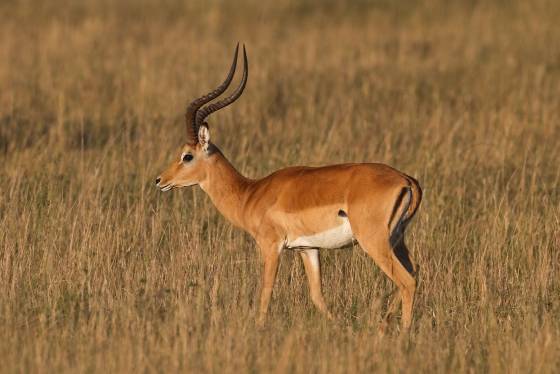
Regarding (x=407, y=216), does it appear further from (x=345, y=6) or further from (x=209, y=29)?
(x=345, y=6)

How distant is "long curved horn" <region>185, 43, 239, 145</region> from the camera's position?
7.52 meters

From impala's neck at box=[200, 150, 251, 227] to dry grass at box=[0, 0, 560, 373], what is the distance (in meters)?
0.33

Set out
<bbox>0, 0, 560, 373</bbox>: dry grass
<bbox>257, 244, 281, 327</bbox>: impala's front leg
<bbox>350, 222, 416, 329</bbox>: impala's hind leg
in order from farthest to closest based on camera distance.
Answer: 1. <bbox>257, 244, 281, 327</bbox>: impala's front leg
2. <bbox>350, 222, 416, 329</bbox>: impala's hind leg
3. <bbox>0, 0, 560, 373</bbox>: dry grass

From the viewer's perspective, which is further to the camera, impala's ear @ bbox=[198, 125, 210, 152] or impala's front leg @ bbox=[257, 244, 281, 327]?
impala's ear @ bbox=[198, 125, 210, 152]

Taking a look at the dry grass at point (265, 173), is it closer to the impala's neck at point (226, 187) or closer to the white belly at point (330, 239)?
the impala's neck at point (226, 187)

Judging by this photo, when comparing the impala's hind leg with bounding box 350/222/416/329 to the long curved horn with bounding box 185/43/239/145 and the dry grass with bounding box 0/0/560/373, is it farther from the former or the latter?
the long curved horn with bounding box 185/43/239/145

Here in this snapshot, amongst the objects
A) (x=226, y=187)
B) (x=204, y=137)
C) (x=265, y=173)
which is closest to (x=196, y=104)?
(x=204, y=137)

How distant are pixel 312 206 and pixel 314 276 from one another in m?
0.60

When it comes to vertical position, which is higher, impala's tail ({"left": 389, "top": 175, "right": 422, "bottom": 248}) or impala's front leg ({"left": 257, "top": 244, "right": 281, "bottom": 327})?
impala's tail ({"left": 389, "top": 175, "right": 422, "bottom": 248})

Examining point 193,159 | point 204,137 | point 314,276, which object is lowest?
point 314,276

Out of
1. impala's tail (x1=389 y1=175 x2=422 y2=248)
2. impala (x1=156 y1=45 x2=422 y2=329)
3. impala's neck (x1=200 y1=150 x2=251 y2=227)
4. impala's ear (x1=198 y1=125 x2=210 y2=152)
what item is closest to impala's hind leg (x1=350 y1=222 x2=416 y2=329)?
impala (x1=156 y1=45 x2=422 y2=329)

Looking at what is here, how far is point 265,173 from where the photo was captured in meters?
10.4

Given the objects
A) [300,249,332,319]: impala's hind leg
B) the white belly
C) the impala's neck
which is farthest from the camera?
the impala's neck

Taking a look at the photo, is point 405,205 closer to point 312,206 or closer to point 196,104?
point 312,206
